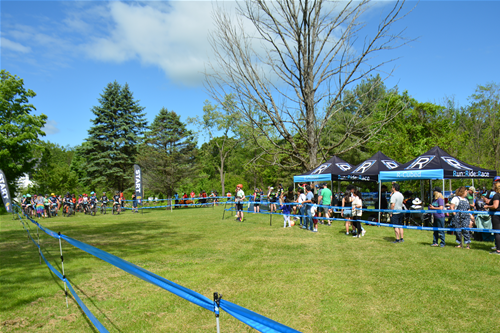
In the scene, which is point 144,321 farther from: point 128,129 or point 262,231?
point 128,129

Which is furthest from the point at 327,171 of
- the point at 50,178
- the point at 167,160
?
the point at 50,178

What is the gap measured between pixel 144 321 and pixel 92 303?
1311 millimetres

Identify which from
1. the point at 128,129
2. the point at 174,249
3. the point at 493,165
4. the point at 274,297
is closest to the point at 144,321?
the point at 274,297

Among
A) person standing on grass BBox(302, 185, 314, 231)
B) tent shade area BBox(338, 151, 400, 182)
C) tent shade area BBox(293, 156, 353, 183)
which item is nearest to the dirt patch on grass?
person standing on grass BBox(302, 185, 314, 231)

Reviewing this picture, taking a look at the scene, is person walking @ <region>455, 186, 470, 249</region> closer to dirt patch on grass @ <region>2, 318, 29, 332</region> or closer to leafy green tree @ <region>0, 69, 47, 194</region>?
dirt patch on grass @ <region>2, 318, 29, 332</region>

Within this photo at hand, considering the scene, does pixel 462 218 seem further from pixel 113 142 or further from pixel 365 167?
pixel 113 142

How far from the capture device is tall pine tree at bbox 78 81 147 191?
46.9 meters

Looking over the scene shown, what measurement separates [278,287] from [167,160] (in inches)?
1418

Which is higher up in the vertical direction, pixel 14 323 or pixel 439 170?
pixel 439 170

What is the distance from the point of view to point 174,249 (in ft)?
32.5

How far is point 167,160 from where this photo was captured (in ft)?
132

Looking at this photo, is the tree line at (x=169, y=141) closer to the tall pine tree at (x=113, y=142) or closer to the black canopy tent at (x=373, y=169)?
the tall pine tree at (x=113, y=142)

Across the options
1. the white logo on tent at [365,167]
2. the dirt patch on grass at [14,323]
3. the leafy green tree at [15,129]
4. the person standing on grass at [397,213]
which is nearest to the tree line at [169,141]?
the leafy green tree at [15,129]

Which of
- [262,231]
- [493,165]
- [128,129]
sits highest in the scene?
[128,129]
